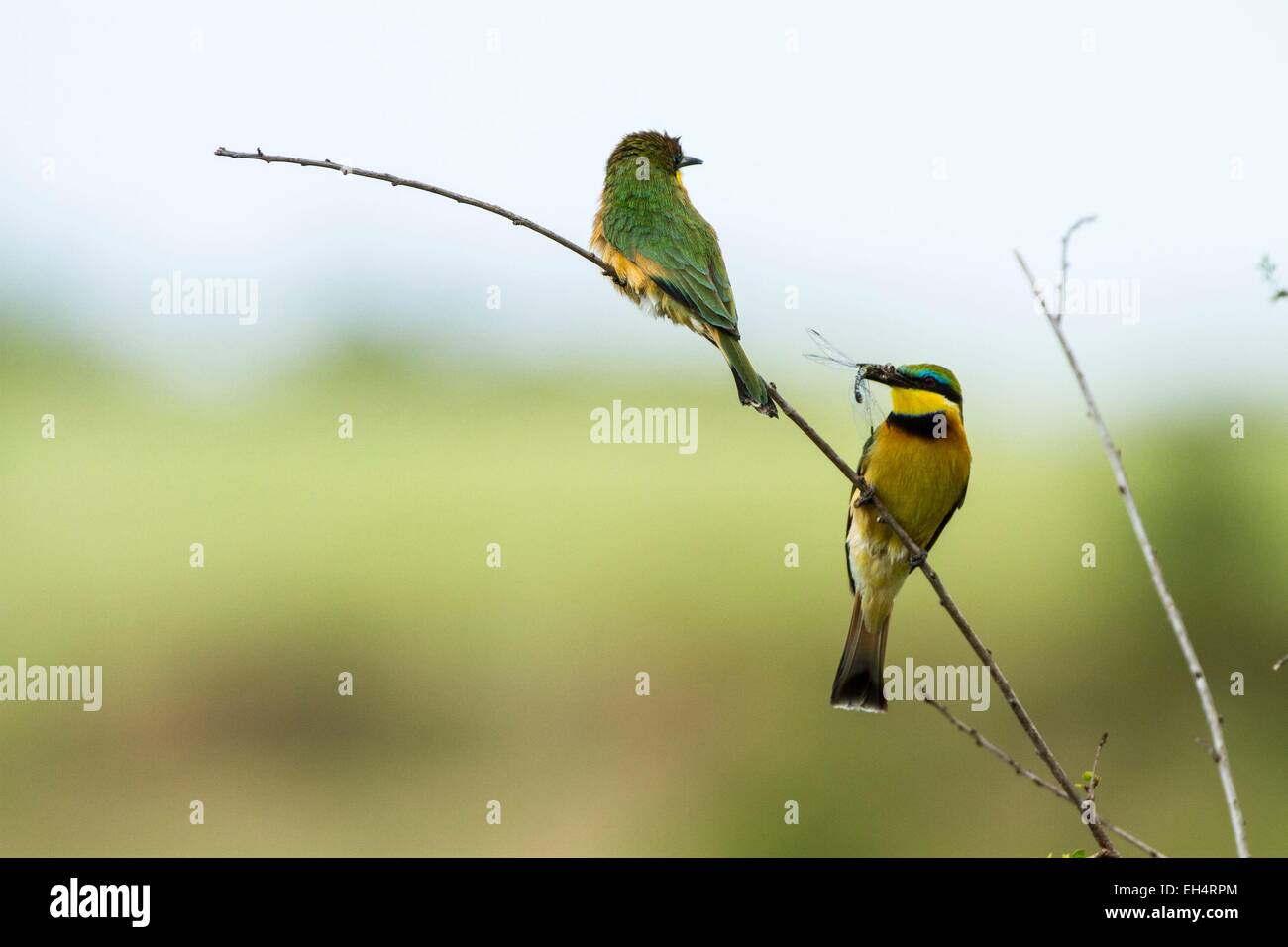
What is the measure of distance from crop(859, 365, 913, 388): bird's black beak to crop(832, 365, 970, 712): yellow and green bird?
0.16 feet

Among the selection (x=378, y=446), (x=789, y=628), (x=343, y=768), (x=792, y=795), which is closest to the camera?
(x=792, y=795)

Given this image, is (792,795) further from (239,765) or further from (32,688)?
(32,688)

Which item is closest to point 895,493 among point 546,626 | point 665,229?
point 665,229

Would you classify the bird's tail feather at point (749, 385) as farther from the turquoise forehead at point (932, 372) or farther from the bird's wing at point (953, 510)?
the bird's wing at point (953, 510)

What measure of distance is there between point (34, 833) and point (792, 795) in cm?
655

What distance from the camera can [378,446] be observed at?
44.8 feet

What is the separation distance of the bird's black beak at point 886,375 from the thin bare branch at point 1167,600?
1300 mm

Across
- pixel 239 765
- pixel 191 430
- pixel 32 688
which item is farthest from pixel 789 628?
pixel 32 688

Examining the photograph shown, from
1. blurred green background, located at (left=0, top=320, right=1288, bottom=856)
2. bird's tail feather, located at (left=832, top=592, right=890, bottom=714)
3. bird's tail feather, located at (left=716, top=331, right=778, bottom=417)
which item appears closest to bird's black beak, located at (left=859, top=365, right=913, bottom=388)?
bird's tail feather, located at (left=716, top=331, right=778, bottom=417)

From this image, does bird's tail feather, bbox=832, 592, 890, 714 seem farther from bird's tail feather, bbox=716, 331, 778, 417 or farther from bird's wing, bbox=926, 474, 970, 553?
bird's tail feather, bbox=716, 331, 778, 417

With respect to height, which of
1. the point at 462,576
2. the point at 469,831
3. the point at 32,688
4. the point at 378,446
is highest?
the point at 378,446

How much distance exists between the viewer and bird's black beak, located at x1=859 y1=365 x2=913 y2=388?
326 centimetres

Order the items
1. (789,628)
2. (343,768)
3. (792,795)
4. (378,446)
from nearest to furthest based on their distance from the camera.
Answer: (792,795) → (789,628) → (343,768) → (378,446)

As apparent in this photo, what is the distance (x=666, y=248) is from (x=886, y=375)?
33.0 inches
